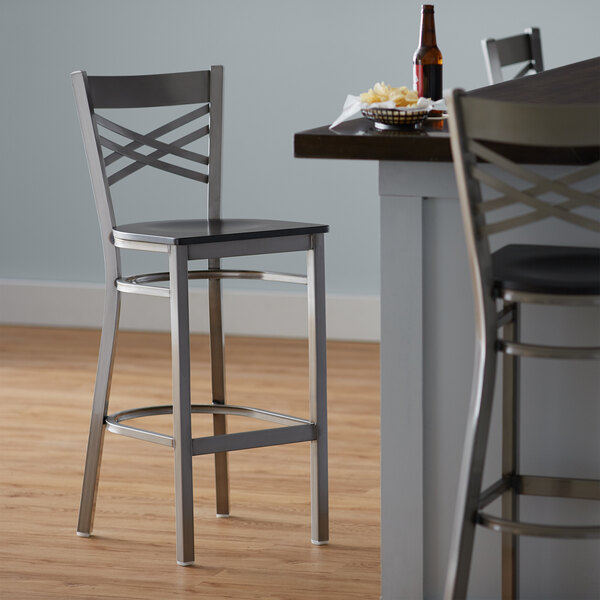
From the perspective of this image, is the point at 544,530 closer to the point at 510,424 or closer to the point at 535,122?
Answer: the point at 510,424

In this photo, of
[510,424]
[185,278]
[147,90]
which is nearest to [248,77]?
[147,90]

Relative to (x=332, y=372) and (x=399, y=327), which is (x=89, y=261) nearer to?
(x=332, y=372)

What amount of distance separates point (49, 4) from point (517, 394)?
11.9 feet

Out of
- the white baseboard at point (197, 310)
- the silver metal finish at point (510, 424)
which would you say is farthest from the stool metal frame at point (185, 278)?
the white baseboard at point (197, 310)

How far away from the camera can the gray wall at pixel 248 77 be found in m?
4.59

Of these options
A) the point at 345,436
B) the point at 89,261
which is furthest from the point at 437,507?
A: the point at 89,261

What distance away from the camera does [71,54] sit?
16.3 feet

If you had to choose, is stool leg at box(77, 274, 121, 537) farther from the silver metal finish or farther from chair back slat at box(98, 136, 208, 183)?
the silver metal finish

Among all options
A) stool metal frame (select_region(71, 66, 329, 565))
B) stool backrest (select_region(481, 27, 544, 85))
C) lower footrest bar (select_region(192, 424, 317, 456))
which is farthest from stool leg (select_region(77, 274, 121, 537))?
stool backrest (select_region(481, 27, 544, 85))

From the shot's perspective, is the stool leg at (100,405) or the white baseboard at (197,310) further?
the white baseboard at (197,310)

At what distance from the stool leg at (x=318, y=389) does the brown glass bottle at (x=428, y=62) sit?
37cm

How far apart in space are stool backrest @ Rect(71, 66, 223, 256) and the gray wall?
6.73ft

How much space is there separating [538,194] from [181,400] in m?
0.99

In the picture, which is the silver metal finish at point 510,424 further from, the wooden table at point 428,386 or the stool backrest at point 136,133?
the stool backrest at point 136,133
